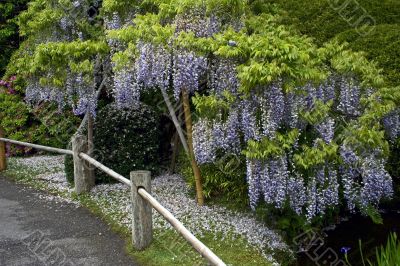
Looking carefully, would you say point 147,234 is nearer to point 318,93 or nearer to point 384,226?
point 318,93

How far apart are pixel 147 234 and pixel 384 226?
9.37 ft

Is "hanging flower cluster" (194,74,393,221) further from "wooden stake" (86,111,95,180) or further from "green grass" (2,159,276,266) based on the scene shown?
"wooden stake" (86,111,95,180)

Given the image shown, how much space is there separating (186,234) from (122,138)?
328 cm

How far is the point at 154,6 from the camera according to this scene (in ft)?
19.1

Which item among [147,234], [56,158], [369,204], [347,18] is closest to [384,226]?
[369,204]

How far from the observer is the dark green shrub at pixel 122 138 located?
662 cm

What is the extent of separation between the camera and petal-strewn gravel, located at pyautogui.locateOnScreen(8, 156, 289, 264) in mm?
4746

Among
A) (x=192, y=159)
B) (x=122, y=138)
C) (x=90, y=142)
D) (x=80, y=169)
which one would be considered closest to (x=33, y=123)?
(x=90, y=142)

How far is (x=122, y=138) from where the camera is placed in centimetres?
663

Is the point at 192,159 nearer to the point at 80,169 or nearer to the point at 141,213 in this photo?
the point at 141,213

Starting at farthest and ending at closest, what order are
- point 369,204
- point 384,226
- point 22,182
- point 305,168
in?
point 22,182 → point 384,226 → point 369,204 → point 305,168

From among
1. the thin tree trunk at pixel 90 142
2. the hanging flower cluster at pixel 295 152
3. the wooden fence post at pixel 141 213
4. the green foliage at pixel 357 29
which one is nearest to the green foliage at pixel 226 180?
the hanging flower cluster at pixel 295 152

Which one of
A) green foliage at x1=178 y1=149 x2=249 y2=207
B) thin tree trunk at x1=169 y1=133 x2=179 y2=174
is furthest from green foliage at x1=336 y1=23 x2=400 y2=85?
thin tree trunk at x1=169 y1=133 x2=179 y2=174

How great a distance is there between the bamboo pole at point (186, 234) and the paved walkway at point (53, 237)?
24.9 inches
